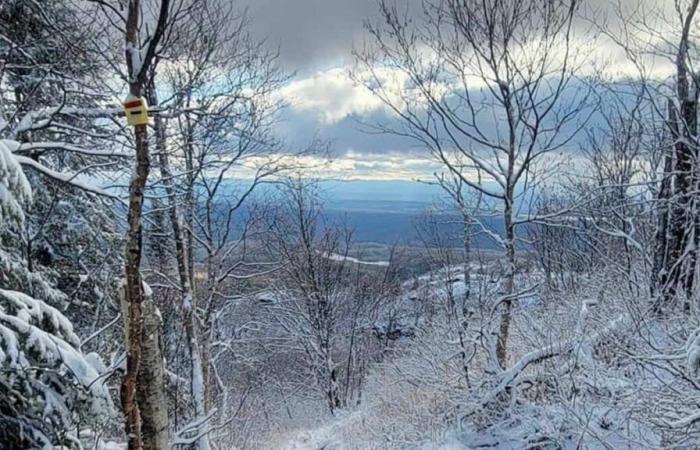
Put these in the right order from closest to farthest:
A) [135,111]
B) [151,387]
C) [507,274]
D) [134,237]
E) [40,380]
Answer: [135,111] → [134,237] → [151,387] → [40,380] → [507,274]

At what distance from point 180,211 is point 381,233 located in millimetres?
21074

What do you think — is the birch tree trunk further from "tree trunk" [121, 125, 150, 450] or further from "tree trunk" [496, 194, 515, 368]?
"tree trunk" [496, 194, 515, 368]

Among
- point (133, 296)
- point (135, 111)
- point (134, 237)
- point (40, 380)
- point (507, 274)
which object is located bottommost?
point (40, 380)

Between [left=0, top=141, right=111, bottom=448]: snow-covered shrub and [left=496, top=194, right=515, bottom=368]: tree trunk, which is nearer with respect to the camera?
[left=0, top=141, right=111, bottom=448]: snow-covered shrub

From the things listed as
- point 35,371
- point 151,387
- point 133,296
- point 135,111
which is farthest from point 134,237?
point 35,371

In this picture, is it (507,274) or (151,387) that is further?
(507,274)

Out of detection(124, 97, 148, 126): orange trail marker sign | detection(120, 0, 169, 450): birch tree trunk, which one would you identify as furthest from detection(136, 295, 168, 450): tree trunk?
detection(124, 97, 148, 126): orange trail marker sign

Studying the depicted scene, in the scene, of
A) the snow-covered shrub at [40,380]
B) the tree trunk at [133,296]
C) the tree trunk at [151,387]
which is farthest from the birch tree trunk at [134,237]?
the snow-covered shrub at [40,380]

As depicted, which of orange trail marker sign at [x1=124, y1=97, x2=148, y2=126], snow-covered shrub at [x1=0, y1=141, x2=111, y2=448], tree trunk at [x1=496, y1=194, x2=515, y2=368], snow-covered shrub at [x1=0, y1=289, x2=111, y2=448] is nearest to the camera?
orange trail marker sign at [x1=124, y1=97, x2=148, y2=126]

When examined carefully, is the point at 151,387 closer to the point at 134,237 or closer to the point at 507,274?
the point at 134,237

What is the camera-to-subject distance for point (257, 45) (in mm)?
8188

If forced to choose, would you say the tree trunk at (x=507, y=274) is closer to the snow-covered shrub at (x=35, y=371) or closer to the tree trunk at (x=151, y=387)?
the tree trunk at (x=151, y=387)

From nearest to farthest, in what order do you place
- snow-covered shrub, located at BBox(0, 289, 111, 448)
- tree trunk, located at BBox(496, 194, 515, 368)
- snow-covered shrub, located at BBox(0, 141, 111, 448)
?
1. snow-covered shrub, located at BBox(0, 141, 111, 448)
2. snow-covered shrub, located at BBox(0, 289, 111, 448)
3. tree trunk, located at BBox(496, 194, 515, 368)

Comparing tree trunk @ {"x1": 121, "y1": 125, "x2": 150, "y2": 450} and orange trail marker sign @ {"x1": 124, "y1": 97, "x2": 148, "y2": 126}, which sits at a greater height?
orange trail marker sign @ {"x1": 124, "y1": 97, "x2": 148, "y2": 126}
